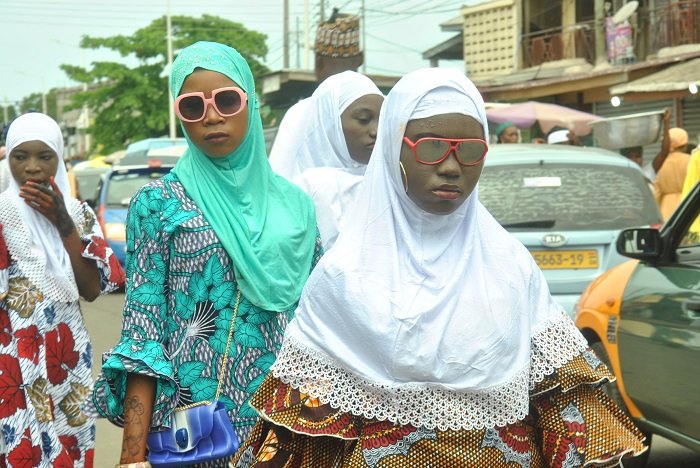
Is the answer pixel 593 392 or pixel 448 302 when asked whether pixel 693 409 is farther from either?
pixel 448 302

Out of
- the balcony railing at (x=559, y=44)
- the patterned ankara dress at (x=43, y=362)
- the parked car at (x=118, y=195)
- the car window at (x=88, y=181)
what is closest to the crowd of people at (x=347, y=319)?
the patterned ankara dress at (x=43, y=362)

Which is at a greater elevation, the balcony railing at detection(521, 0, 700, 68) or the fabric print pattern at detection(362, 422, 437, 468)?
the balcony railing at detection(521, 0, 700, 68)

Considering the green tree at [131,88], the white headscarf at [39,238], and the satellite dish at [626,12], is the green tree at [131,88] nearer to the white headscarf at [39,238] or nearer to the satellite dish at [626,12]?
the satellite dish at [626,12]

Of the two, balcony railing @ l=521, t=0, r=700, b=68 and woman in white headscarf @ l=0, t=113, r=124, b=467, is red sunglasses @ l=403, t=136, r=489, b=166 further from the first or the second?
balcony railing @ l=521, t=0, r=700, b=68

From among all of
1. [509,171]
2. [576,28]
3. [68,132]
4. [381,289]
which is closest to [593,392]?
[381,289]

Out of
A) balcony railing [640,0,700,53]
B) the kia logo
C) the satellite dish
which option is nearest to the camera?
the kia logo

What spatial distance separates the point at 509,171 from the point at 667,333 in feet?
8.98

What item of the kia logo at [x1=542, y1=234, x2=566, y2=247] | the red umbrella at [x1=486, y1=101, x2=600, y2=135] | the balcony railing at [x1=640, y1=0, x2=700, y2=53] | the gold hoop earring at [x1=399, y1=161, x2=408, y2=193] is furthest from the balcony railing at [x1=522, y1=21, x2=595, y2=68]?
the gold hoop earring at [x1=399, y1=161, x2=408, y2=193]

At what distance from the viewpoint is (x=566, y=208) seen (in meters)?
8.12

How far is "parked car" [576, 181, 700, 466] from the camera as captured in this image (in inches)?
212

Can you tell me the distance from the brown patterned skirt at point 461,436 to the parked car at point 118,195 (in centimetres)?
1446

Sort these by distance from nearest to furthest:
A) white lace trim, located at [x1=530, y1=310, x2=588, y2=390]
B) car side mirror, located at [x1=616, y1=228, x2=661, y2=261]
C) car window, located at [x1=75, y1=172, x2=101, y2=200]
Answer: white lace trim, located at [x1=530, y1=310, x2=588, y2=390] < car side mirror, located at [x1=616, y1=228, x2=661, y2=261] < car window, located at [x1=75, y1=172, x2=101, y2=200]

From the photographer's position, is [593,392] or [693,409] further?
[693,409]

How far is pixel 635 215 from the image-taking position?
324 inches
